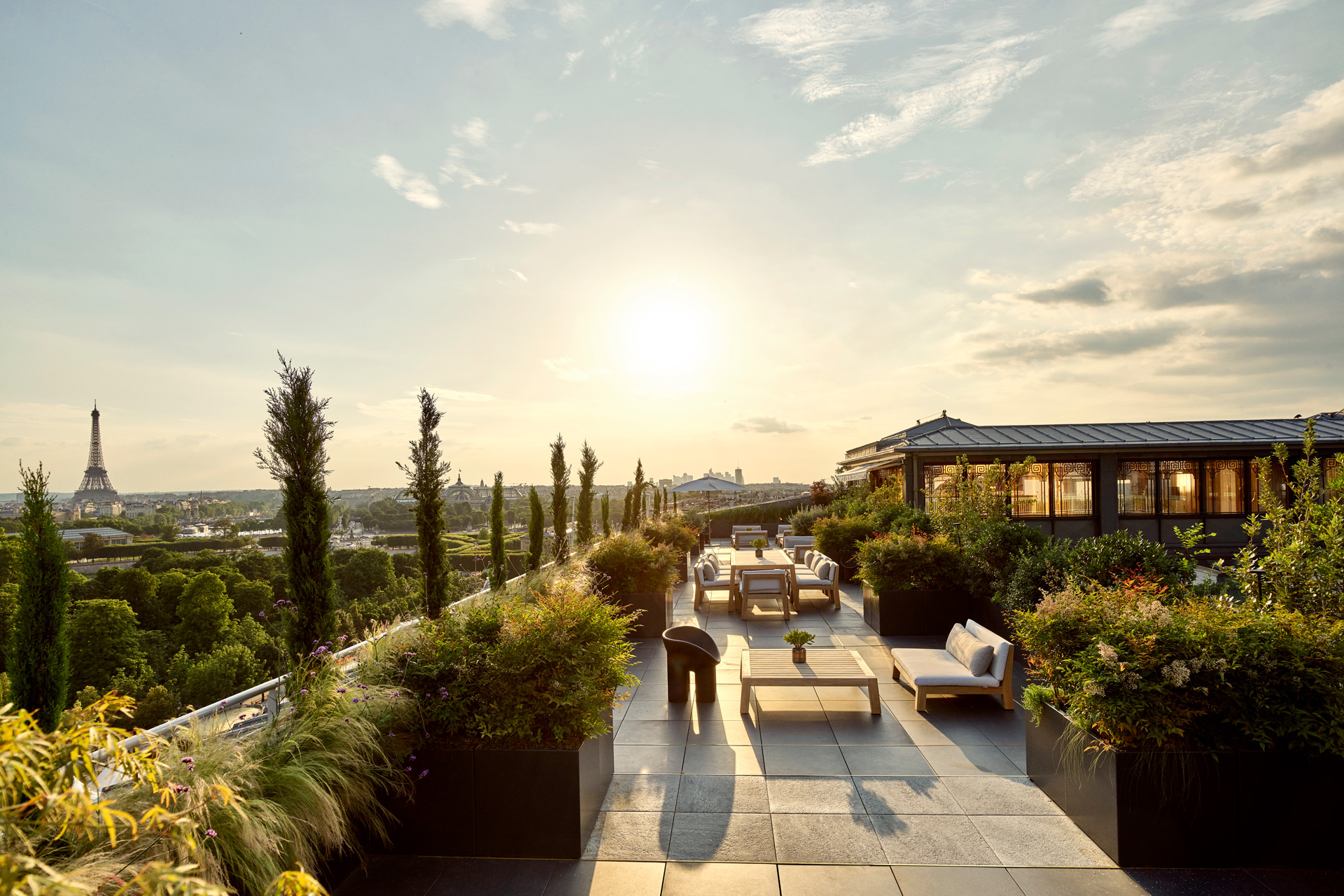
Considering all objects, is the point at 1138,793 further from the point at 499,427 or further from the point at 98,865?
the point at 499,427

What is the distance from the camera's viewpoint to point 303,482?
6.77 metres

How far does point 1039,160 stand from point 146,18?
10.8 metres

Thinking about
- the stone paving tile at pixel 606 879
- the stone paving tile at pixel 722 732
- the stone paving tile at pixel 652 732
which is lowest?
the stone paving tile at pixel 652 732

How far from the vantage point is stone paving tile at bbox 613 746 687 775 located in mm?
4723

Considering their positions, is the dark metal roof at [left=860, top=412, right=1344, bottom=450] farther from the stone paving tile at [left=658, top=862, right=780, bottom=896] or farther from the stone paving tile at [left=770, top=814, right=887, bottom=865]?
the stone paving tile at [left=658, top=862, right=780, bottom=896]

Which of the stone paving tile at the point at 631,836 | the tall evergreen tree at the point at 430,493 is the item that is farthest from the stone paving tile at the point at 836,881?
the tall evergreen tree at the point at 430,493

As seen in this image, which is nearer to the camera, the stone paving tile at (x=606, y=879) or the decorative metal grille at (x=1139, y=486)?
the stone paving tile at (x=606, y=879)

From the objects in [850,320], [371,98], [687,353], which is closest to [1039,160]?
[850,320]

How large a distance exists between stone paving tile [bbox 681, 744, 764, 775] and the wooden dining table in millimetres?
5522

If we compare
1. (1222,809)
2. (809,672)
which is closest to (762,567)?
(809,672)

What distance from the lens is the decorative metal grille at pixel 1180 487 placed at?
16.2 meters

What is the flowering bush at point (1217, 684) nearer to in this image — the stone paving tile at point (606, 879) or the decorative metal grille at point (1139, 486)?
the stone paving tile at point (606, 879)

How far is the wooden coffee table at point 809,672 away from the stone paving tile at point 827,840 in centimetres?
166

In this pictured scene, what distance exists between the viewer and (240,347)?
27.1 feet
